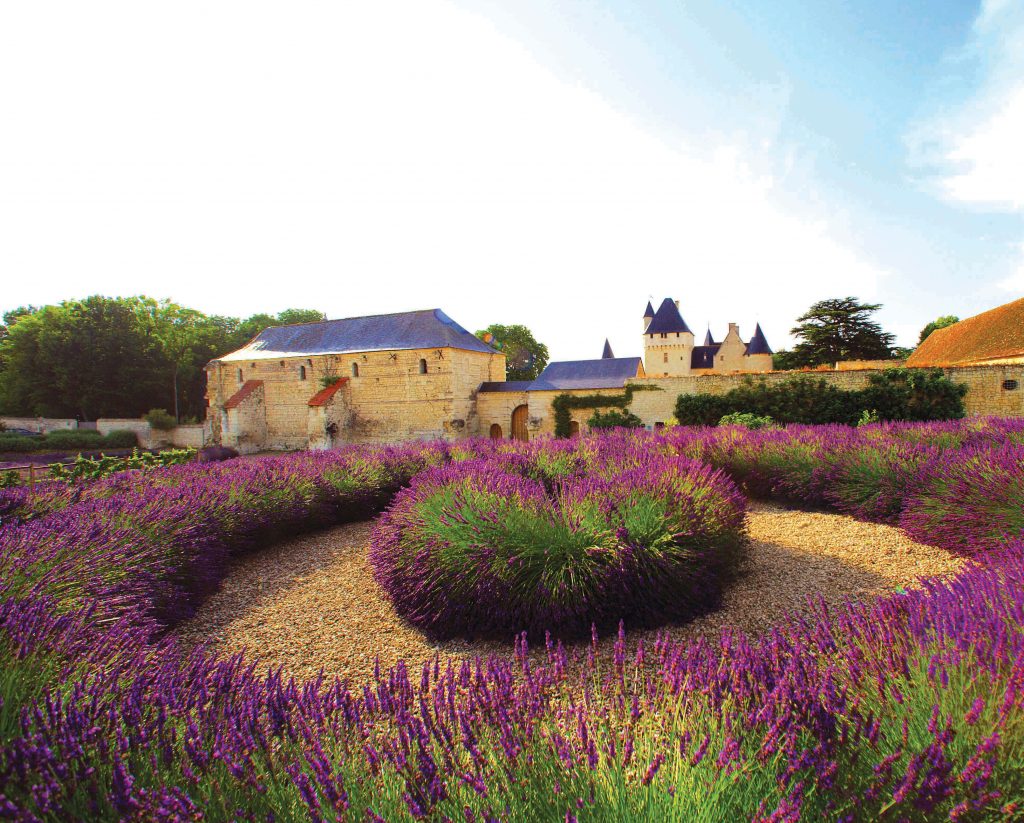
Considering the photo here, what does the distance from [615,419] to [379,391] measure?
9507 millimetres

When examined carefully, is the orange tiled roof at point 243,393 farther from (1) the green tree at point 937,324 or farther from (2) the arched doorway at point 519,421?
(1) the green tree at point 937,324

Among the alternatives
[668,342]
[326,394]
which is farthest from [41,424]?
[668,342]

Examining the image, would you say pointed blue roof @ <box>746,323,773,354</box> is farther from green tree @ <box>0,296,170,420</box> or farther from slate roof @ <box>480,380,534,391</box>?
green tree @ <box>0,296,170,420</box>

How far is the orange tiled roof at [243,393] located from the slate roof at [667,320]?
1859 centimetres

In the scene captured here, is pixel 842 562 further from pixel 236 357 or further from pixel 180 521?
pixel 236 357

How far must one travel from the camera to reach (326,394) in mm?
19141

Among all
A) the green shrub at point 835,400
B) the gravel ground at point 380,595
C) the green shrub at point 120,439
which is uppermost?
the green shrub at point 835,400

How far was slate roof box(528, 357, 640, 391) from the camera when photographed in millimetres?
16578

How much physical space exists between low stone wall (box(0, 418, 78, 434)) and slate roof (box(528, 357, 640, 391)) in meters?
24.4

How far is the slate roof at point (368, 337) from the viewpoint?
63.5 ft

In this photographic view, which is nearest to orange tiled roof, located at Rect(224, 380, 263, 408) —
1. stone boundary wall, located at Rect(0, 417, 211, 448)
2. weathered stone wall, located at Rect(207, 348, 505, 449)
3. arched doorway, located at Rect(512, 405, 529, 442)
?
weathered stone wall, located at Rect(207, 348, 505, 449)

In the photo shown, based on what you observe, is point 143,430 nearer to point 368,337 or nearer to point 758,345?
point 368,337

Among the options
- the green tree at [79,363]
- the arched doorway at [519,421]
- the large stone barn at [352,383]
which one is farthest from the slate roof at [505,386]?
the green tree at [79,363]

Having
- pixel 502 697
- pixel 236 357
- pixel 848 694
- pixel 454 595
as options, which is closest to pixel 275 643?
pixel 454 595
